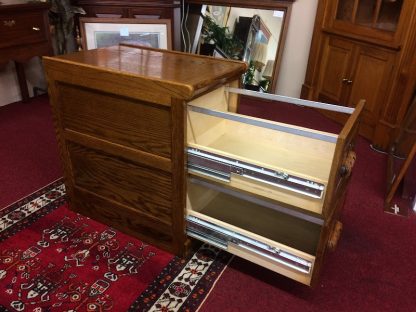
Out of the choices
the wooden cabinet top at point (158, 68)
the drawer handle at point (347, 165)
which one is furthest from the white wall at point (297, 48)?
→ the drawer handle at point (347, 165)

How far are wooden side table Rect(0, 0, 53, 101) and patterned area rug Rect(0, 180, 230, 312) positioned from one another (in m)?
1.31

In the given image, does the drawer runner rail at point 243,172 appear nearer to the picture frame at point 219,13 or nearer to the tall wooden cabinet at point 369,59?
the tall wooden cabinet at point 369,59

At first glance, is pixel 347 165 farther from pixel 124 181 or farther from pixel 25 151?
pixel 25 151

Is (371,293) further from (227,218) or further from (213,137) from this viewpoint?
(213,137)

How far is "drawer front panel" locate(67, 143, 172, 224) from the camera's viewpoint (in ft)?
4.46

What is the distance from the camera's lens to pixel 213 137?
145 centimetres

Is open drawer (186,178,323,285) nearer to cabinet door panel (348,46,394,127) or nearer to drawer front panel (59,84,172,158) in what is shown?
drawer front panel (59,84,172,158)

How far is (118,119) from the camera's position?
1.32m

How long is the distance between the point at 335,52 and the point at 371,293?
2003 millimetres

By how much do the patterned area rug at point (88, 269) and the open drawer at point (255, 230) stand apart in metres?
0.16

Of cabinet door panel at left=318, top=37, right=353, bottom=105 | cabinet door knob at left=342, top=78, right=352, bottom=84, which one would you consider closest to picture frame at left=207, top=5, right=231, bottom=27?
cabinet door panel at left=318, top=37, right=353, bottom=105

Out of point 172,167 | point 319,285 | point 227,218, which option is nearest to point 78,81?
point 172,167

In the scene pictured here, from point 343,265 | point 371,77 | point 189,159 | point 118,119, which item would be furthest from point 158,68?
point 371,77

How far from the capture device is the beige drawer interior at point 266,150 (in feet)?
3.56
